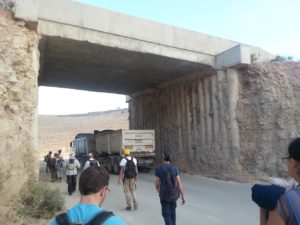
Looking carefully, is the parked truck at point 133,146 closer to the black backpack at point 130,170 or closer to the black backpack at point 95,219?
the black backpack at point 130,170

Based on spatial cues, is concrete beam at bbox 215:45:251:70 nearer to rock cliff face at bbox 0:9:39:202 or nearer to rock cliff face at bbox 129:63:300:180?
rock cliff face at bbox 129:63:300:180

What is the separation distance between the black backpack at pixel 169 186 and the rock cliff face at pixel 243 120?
11708mm

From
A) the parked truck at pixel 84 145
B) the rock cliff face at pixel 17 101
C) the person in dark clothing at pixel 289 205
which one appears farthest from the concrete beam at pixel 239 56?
the person in dark clothing at pixel 289 205

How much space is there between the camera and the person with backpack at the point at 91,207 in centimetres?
246

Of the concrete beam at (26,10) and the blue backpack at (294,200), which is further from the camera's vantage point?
the concrete beam at (26,10)

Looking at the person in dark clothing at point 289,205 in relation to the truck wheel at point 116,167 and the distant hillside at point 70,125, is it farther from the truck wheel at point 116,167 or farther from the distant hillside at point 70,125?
the distant hillside at point 70,125

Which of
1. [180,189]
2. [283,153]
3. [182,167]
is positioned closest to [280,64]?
[283,153]

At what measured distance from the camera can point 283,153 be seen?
18500mm

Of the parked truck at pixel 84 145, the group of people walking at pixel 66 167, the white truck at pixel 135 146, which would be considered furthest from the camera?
the parked truck at pixel 84 145

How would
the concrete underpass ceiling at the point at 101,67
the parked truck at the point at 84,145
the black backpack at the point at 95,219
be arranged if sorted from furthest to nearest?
1. the parked truck at the point at 84,145
2. the concrete underpass ceiling at the point at 101,67
3. the black backpack at the point at 95,219

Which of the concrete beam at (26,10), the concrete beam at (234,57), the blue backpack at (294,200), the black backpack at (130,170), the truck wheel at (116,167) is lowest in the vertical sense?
the truck wheel at (116,167)

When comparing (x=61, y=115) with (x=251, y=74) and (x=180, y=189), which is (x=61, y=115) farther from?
(x=180, y=189)

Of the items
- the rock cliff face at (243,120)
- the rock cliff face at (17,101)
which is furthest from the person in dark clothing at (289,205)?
the rock cliff face at (243,120)

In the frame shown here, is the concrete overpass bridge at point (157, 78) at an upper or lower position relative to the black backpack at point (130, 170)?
upper
